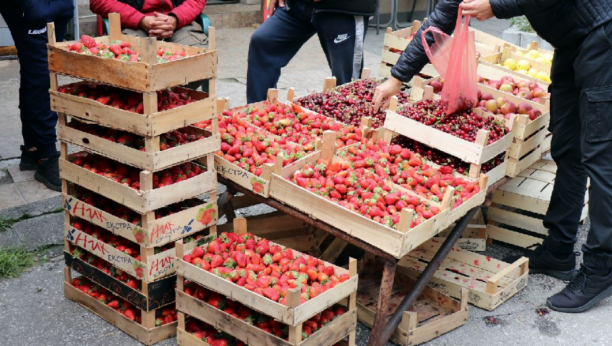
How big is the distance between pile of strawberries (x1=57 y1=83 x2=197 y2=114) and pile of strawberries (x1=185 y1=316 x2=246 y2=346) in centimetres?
108

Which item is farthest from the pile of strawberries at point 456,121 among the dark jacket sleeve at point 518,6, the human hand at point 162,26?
the human hand at point 162,26

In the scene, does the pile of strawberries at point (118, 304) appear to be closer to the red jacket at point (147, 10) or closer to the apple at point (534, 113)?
the red jacket at point (147, 10)

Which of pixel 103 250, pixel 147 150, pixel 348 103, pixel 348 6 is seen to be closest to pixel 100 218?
pixel 103 250

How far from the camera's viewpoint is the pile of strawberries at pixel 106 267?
11.9ft

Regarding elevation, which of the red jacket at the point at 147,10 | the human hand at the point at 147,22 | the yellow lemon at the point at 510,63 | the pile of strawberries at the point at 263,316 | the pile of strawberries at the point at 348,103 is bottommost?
the pile of strawberries at the point at 263,316

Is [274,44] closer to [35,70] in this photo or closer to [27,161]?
[35,70]

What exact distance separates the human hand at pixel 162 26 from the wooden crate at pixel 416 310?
246 cm

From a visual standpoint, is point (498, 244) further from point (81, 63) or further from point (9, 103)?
point (9, 103)

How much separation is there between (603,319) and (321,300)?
1910mm

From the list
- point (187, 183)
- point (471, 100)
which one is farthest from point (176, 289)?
point (471, 100)

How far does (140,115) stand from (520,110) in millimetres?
2446

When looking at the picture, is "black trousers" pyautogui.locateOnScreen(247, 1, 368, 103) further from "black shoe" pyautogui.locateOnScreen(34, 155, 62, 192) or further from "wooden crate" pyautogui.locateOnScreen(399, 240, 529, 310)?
"wooden crate" pyautogui.locateOnScreen(399, 240, 529, 310)

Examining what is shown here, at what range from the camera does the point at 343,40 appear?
5.30m

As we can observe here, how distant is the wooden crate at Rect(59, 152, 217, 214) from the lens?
10.9 ft
